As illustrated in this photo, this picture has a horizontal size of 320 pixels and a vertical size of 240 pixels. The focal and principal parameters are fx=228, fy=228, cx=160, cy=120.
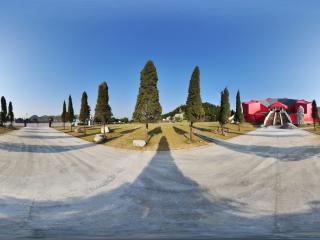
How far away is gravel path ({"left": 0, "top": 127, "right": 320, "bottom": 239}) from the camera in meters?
6.36

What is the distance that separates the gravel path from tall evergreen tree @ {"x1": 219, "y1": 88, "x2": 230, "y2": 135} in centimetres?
1378

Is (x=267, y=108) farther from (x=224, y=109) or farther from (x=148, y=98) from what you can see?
(x=148, y=98)

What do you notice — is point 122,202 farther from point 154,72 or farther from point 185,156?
point 154,72

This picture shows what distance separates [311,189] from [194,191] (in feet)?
15.9

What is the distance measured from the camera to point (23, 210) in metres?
7.77

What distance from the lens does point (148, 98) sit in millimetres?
24109

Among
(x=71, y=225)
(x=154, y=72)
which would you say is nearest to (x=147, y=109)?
(x=154, y=72)

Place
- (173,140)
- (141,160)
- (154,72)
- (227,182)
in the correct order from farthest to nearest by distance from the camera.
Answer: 1. (154,72)
2. (173,140)
3. (141,160)
4. (227,182)

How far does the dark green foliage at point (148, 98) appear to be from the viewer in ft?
78.5

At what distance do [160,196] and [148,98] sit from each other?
52.3ft

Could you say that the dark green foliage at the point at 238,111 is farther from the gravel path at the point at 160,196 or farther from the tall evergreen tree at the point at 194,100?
the gravel path at the point at 160,196

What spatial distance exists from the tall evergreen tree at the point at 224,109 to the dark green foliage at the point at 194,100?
667cm

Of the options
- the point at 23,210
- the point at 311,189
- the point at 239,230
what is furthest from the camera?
the point at 311,189

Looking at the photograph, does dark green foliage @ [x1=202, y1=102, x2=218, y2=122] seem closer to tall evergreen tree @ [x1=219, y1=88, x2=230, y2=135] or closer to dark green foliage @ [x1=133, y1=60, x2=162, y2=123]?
tall evergreen tree @ [x1=219, y1=88, x2=230, y2=135]
